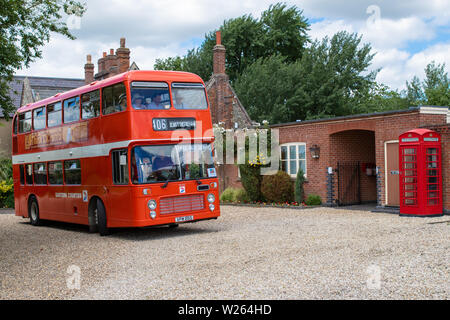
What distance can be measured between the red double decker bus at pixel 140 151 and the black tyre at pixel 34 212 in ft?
10.9

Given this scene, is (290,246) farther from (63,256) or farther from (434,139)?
(434,139)

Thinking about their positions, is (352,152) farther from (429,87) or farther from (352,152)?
(429,87)

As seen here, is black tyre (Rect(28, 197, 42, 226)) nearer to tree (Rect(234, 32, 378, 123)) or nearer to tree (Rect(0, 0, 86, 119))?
tree (Rect(0, 0, 86, 119))

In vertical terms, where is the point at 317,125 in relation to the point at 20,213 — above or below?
above

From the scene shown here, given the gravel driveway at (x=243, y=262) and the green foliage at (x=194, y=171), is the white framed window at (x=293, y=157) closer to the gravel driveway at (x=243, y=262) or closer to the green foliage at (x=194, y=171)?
Result: the gravel driveway at (x=243, y=262)

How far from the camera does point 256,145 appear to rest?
898 inches

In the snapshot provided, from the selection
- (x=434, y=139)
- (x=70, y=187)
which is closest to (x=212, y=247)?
(x=70, y=187)

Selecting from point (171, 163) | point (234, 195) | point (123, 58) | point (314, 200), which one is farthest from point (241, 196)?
point (123, 58)

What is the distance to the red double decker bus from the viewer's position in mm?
13023

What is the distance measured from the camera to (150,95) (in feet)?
43.5

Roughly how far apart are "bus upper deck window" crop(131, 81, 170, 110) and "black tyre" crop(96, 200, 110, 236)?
3073 millimetres

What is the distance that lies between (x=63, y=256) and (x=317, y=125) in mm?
12520

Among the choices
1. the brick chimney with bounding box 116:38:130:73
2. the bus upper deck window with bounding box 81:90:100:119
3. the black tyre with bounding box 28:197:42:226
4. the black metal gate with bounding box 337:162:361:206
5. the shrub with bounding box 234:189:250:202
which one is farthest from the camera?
the brick chimney with bounding box 116:38:130:73

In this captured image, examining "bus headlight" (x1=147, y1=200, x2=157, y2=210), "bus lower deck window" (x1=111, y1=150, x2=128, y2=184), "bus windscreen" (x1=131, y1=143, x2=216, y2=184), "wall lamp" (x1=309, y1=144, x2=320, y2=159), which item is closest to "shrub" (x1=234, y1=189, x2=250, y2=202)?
"wall lamp" (x1=309, y1=144, x2=320, y2=159)
